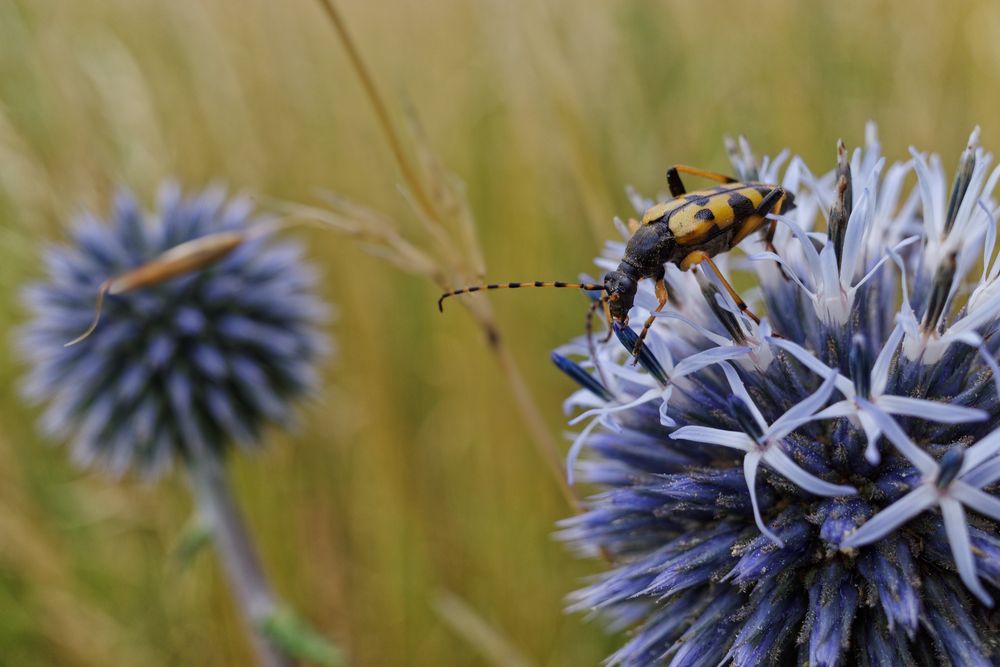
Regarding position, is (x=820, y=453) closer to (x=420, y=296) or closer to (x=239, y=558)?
(x=239, y=558)

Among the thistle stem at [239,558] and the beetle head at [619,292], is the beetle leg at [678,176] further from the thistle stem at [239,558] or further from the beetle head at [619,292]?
the thistle stem at [239,558]

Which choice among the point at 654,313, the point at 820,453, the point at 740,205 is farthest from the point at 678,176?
the point at 820,453

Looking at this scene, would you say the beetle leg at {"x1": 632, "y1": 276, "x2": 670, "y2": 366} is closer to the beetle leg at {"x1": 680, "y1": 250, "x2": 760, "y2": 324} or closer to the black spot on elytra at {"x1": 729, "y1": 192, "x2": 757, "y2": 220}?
the beetle leg at {"x1": 680, "y1": 250, "x2": 760, "y2": 324}

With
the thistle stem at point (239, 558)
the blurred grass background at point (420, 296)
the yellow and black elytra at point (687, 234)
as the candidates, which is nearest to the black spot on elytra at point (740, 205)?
the yellow and black elytra at point (687, 234)

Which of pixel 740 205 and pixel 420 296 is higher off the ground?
pixel 420 296

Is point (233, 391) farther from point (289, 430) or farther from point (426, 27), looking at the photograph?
point (426, 27)
